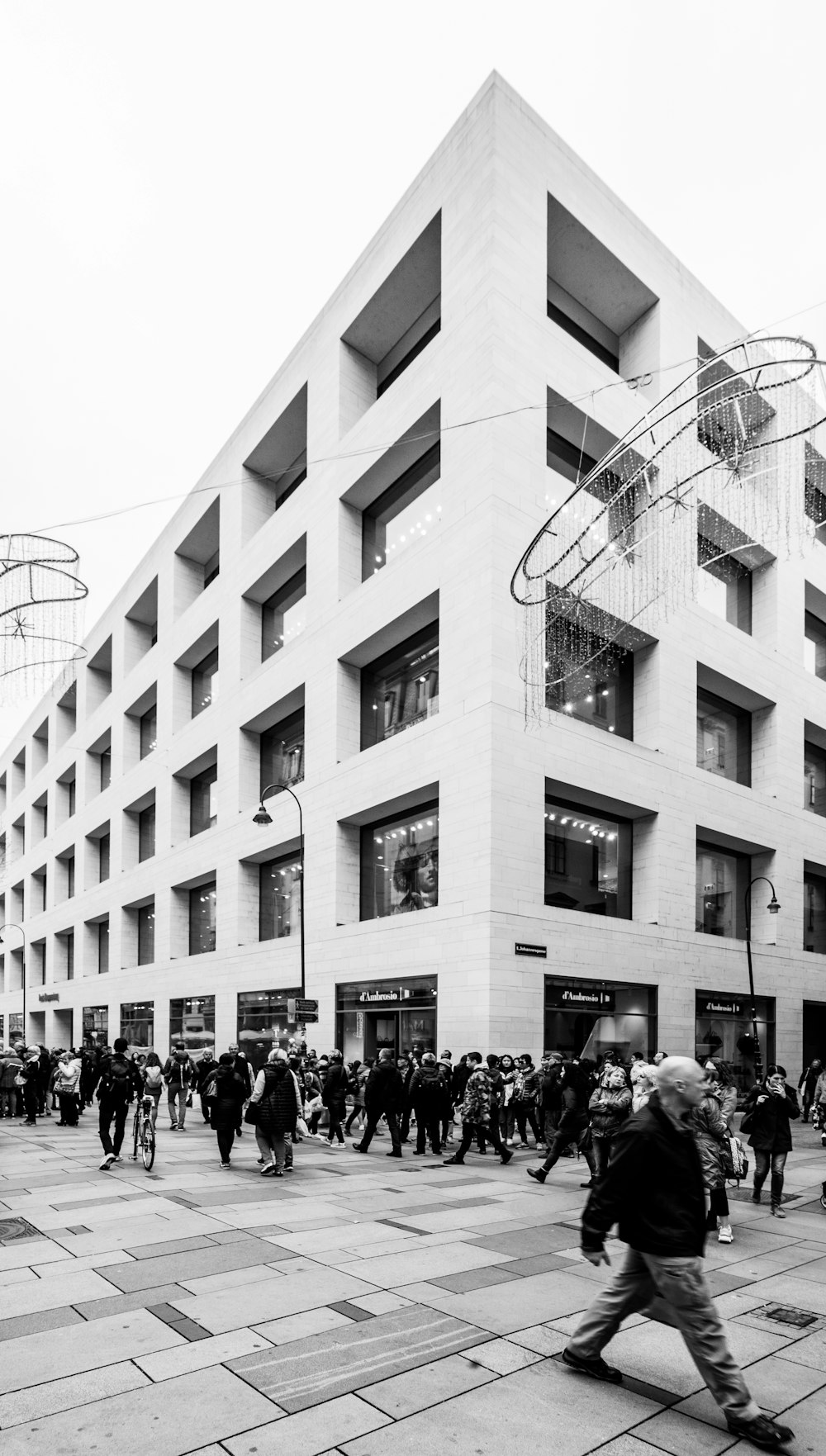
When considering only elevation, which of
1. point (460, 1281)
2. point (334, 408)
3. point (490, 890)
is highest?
point (334, 408)

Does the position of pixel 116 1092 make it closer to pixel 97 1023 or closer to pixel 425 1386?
pixel 425 1386

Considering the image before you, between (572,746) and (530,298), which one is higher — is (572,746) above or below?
below

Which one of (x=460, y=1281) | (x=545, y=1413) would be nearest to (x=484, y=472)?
(x=460, y=1281)

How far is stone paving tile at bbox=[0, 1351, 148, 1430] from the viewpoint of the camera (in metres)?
5.40

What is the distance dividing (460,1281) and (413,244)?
2663 cm

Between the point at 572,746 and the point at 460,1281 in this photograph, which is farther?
the point at 572,746

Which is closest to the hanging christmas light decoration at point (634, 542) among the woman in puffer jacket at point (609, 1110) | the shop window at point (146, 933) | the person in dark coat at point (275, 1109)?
the person in dark coat at point (275, 1109)

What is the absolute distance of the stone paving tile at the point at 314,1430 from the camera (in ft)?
16.3

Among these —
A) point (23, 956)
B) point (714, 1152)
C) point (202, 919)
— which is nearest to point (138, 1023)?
point (202, 919)

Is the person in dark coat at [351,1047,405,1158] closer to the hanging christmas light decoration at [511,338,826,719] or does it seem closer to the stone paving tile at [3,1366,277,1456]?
the hanging christmas light decoration at [511,338,826,719]

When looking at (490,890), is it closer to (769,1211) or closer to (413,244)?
(769,1211)

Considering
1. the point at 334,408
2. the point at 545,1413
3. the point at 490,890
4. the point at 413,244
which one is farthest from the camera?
the point at 334,408

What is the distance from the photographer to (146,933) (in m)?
46.9

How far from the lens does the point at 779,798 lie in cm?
3247
